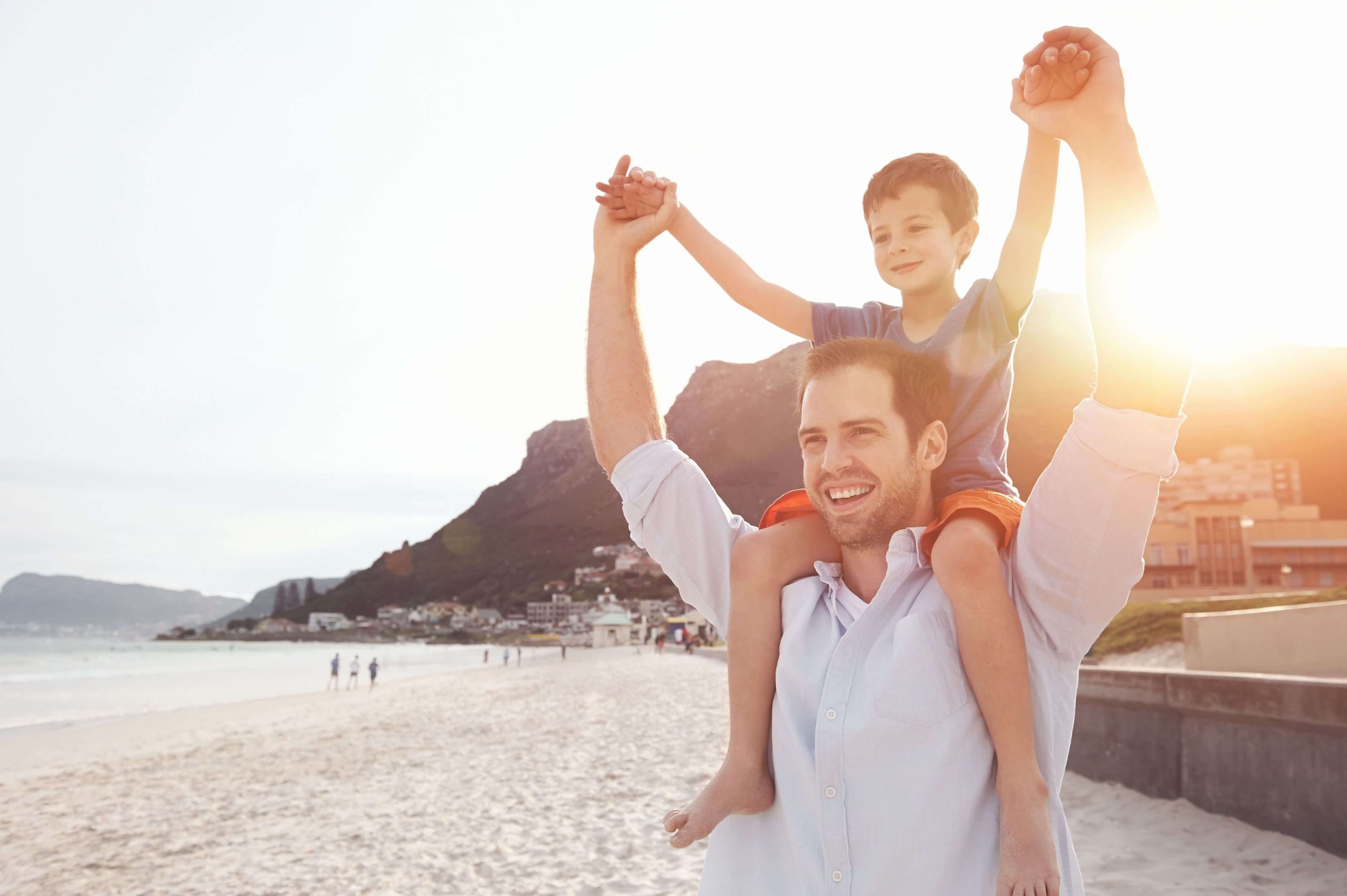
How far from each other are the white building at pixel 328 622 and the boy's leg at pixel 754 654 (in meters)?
172

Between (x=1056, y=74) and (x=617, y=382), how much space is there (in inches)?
34.5

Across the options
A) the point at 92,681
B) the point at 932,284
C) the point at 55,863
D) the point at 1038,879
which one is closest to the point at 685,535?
the point at 1038,879

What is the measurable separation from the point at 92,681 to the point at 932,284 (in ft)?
154

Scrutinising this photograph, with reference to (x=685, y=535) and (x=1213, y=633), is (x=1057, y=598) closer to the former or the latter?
(x=685, y=535)

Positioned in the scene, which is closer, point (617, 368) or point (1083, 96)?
point (1083, 96)

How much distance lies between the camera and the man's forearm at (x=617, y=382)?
1576mm

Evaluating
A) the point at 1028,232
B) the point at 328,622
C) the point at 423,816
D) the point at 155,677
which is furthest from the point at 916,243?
the point at 328,622

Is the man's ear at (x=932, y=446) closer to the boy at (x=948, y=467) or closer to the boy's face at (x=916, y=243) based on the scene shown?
the boy at (x=948, y=467)

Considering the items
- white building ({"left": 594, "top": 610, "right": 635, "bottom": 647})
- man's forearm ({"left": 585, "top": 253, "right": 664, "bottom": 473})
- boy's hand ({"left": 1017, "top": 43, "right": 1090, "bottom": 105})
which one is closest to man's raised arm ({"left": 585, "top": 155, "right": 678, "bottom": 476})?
man's forearm ({"left": 585, "top": 253, "right": 664, "bottom": 473})

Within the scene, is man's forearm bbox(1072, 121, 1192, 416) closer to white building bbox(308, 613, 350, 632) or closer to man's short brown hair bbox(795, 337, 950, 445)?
man's short brown hair bbox(795, 337, 950, 445)

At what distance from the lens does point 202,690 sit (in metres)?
32.7

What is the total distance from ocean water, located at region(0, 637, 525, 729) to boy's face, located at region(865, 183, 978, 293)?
25939mm

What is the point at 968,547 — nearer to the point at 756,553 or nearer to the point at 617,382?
the point at 756,553

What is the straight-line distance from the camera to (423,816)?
8977 millimetres
